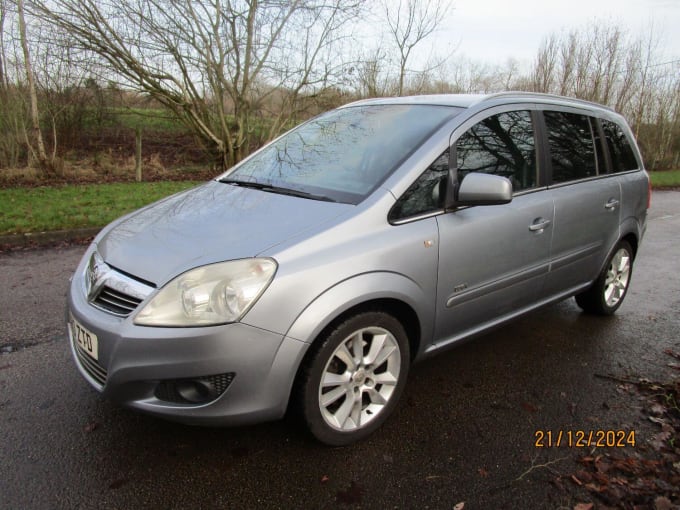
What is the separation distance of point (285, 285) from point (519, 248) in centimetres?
164

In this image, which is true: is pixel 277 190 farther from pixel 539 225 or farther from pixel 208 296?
pixel 539 225

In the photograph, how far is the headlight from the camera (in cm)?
198

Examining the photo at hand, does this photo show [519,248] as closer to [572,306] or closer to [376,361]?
[376,361]

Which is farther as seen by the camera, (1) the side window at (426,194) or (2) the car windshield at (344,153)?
(2) the car windshield at (344,153)

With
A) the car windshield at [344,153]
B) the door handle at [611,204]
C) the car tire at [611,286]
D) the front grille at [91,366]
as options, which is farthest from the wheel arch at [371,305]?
the car tire at [611,286]

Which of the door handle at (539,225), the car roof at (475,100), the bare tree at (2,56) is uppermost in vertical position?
the bare tree at (2,56)

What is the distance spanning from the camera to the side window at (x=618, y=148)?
3892mm

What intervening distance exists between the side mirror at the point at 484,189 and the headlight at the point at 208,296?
1144mm

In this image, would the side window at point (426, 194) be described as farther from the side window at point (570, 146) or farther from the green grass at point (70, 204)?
the green grass at point (70, 204)

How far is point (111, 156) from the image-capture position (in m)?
13.8

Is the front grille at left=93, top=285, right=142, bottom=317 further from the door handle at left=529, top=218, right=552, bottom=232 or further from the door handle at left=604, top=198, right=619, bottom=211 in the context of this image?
the door handle at left=604, top=198, right=619, bottom=211

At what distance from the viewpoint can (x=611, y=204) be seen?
3.70 meters

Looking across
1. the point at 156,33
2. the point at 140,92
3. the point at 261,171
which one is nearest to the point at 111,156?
the point at 140,92
